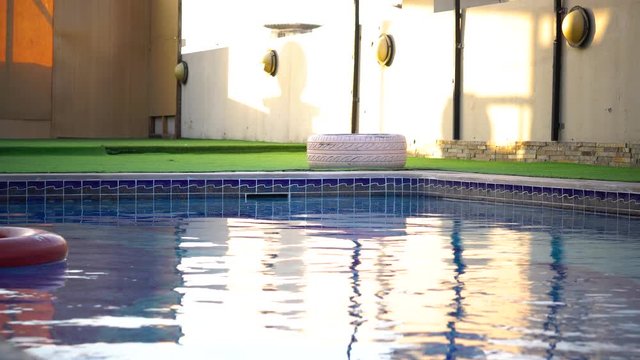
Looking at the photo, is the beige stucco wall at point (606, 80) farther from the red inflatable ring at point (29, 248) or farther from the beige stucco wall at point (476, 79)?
the red inflatable ring at point (29, 248)

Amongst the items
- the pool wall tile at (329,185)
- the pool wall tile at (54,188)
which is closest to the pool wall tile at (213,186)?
the pool wall tile at (329,185)

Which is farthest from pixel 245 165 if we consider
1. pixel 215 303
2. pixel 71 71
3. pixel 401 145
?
pixel 71 71

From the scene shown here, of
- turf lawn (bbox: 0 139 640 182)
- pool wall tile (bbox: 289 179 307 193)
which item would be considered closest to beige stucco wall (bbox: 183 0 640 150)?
turf lawn (bbox: 0 139 640 182)

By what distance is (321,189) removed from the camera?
10.0 m

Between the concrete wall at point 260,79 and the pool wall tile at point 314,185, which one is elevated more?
the concrete wall at point 260,79

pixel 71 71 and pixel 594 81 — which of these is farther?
pixel 71 71

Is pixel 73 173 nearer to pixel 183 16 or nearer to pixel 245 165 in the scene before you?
pixel 245 165

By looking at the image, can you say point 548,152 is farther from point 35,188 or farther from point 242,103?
point 242,103

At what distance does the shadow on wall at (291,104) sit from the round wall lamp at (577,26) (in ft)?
19.8

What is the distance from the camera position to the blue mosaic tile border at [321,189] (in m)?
8.60

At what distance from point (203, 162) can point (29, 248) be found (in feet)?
23.2

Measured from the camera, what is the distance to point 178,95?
21609 millimetres

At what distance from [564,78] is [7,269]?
8.11 m

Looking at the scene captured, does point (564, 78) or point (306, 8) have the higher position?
point (306, 8)
